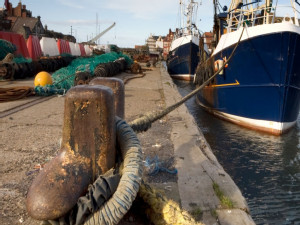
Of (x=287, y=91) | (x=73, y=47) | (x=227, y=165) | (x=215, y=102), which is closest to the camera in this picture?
(x=227, y=165)

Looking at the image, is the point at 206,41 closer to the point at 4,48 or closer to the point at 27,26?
the point at 27,26

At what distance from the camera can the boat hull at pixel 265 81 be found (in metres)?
7.36

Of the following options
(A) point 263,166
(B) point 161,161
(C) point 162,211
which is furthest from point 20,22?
(C) point 162,211

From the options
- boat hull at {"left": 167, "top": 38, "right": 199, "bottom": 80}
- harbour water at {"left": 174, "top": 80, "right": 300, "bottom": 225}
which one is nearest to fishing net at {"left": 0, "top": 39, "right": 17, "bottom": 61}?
harbour water at {"left": 174, "top": 80, "right": 300, "bottom": 225}

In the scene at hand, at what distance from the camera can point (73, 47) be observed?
2828 cm

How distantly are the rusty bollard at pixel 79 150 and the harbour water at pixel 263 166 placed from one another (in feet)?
10.2

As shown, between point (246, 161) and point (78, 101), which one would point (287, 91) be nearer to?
point (246, 161)

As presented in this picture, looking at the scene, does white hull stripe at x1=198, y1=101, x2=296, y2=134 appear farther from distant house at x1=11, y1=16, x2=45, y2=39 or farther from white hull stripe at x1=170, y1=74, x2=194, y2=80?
distant house at x1=11, y1=16, x2=45, y2=39

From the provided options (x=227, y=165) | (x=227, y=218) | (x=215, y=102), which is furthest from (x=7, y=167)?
(x=215, y=102)

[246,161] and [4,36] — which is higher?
[4,36]

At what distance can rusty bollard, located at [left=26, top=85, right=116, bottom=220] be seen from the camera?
1.49 meters

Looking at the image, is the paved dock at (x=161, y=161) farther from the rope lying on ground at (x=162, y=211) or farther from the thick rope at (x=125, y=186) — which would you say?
the thick rope at (x=125, y=186)

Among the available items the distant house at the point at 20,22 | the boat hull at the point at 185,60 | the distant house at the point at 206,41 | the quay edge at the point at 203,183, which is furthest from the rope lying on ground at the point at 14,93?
the distant house at the point at 20,22

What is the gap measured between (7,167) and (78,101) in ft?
6.76
